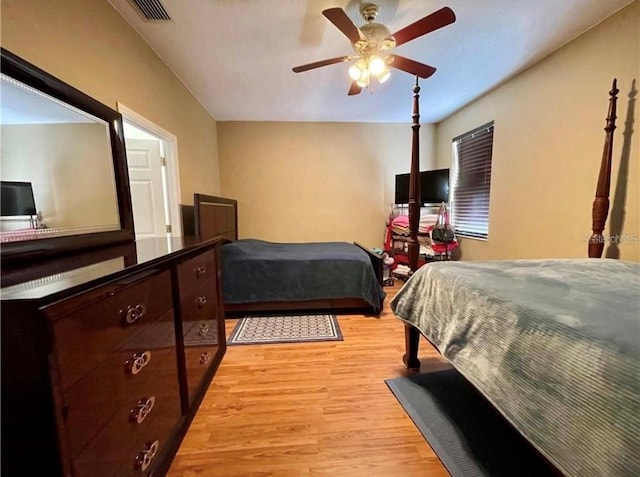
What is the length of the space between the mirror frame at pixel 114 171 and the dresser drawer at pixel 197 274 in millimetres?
443

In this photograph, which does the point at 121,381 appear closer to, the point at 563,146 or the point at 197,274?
the point at 197,274

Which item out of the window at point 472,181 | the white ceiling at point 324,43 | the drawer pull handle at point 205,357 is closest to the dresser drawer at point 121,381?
the drawer pull handle at point 205,357

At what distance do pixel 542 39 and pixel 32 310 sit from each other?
11.0 feet

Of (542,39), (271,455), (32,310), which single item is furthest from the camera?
(542,39)

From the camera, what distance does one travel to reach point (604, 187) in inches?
73.6

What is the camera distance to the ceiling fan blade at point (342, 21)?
150cm

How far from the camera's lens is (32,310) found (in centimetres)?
59

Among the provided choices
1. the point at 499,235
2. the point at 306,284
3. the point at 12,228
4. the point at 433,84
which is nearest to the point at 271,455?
the point at 12,228

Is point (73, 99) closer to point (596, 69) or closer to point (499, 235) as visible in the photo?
point (596, 69)

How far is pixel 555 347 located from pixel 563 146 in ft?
7.63

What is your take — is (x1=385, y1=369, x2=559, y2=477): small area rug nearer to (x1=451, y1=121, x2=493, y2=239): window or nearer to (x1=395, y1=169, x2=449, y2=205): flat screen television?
(x1=451, y1=121, x2=493, y2=239): window

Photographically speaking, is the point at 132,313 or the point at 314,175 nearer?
the point at 132,313

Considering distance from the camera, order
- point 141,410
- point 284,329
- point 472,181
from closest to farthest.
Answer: point 141,410
point 284,329
point 472,181

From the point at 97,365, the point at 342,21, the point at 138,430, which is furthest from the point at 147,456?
the point at 342,21
